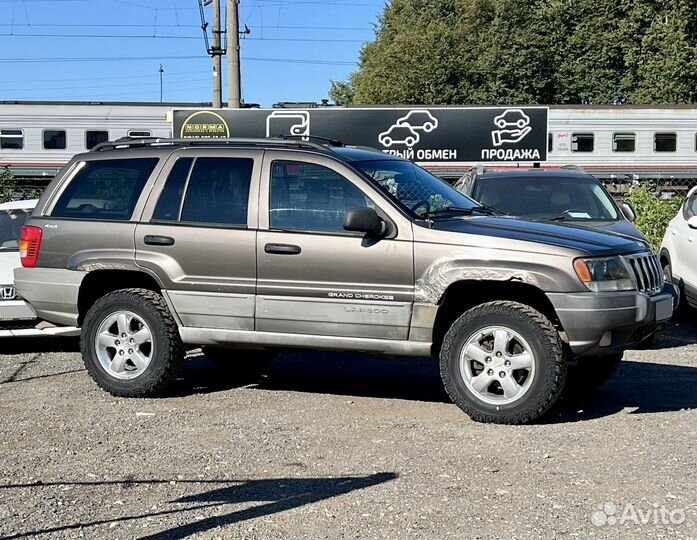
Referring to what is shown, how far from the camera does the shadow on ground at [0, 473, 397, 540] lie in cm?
442

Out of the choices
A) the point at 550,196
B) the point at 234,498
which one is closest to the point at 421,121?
the point at 550,196

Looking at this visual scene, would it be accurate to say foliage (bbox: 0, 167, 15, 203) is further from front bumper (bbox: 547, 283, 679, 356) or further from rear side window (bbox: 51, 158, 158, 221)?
front bumper (bbox: 547, 283, 679, 356)

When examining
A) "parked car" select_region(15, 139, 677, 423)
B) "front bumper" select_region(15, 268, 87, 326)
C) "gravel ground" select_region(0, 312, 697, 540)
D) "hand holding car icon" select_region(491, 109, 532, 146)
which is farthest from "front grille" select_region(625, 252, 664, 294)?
"hand holding car icon" select_region(491, 109, 532, 146)

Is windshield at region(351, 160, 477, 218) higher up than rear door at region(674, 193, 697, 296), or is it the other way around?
windshield at region(351, 160, 477, 218)

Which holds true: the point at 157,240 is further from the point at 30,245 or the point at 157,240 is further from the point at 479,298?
the point at 479,298

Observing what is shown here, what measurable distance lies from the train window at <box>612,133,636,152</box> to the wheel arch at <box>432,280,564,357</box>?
80.5 ft

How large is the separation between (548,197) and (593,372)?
131 inches

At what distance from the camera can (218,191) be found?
7.07 meters

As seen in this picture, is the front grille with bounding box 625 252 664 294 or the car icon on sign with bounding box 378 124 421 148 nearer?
the front grille with bounding box 625 252 664 294

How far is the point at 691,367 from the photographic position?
8227 millimetres

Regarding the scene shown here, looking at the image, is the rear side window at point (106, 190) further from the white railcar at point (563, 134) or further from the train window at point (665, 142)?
the train window at point (665, 142)

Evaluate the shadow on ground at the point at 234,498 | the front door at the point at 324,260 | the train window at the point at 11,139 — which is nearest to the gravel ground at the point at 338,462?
the shadow on ground at the point at 234,498

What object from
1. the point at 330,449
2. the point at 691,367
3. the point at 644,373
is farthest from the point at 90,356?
the point at 691,367

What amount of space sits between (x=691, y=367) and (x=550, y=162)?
2209cm
